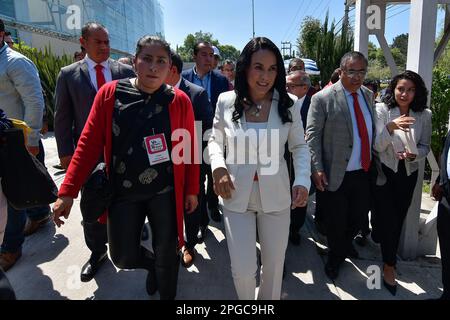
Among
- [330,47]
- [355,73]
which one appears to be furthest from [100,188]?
[330,47]

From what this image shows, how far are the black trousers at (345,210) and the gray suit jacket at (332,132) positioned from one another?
0.36 ft

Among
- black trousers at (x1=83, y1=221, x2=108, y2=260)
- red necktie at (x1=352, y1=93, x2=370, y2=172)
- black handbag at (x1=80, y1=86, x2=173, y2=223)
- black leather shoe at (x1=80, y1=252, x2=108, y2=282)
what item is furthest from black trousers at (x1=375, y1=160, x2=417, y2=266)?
black leather shoe at (x1=80, y1=252, x2=108, y2=282)

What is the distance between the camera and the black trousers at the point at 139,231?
2180 millimetres

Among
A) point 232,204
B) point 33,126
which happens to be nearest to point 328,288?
point 232,204

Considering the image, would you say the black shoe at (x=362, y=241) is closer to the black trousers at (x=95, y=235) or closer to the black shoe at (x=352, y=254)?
the black shoe at (x=352, y=254)

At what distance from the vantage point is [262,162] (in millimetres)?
1987

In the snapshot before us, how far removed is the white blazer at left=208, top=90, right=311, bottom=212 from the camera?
1.97 metres

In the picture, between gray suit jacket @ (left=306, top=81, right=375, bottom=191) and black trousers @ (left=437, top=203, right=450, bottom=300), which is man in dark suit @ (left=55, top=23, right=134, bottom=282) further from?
black trousers @ (left=437, top=203, right=450, bottom=300)

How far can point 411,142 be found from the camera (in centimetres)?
283

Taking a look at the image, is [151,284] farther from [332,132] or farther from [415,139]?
[415,139]

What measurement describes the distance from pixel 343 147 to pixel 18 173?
239 centimetres

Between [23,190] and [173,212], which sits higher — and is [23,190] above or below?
above
